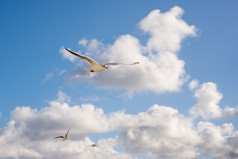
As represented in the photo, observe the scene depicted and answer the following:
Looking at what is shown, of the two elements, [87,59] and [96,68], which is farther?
[96,68]

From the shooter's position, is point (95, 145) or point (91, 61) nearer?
point (91, 61)

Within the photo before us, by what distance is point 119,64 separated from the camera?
234 feet

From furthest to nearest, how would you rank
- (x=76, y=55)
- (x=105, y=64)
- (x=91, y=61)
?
(x=105, y=64)
(x=91, y=61)
(x=76, y=55)

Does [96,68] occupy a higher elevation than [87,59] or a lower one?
higher

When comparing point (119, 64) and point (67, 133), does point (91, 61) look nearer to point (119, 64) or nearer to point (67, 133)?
point (119, 64)

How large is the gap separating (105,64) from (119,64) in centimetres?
336

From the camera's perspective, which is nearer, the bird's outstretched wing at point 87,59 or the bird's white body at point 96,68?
the bird's outstretched wing at point 87,59

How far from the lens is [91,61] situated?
66.6 metres

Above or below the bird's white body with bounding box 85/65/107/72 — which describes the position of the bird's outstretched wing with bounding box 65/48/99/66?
below

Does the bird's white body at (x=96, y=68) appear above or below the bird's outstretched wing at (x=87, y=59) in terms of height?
above

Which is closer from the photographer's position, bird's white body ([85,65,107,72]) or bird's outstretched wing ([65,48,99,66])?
bird's outstretched wing ([65,48,99,66])

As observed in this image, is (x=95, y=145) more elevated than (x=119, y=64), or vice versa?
(x=119, y=64)

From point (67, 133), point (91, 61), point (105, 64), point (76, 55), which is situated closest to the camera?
point (76, 55)

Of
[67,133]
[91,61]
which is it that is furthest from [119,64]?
[67,133]
